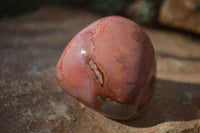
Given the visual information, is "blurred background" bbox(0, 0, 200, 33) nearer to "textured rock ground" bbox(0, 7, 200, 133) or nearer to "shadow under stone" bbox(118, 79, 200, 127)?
"textured rock ground" bbox(0, 7, 200, 133)

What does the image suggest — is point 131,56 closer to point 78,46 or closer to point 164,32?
point 78,46

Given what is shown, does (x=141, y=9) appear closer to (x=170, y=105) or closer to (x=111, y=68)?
(x=170, y=105)

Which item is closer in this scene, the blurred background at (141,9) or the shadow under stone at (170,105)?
A: the shadow under stone at (170,105)

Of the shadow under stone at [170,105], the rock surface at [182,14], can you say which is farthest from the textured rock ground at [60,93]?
the rock surface at [182,14]

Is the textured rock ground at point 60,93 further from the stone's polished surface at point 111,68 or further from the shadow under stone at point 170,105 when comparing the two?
the stone's polished surface at point 111,68

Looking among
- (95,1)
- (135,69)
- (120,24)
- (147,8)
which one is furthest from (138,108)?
(95,1)

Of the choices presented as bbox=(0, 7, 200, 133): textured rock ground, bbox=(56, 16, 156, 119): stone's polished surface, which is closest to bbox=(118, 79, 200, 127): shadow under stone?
bbox=(0, 7, 200, 133): textured rock ground

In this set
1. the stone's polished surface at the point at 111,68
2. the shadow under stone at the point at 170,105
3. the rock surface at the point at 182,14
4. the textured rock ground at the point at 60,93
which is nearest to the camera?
the stone's polished surface at the point at 111,68
